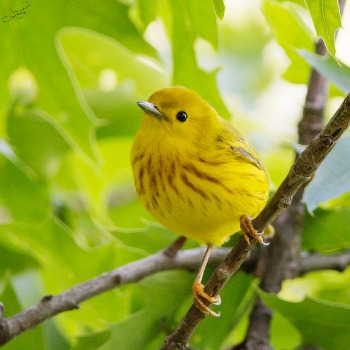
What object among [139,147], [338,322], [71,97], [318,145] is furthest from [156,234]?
[318,145]

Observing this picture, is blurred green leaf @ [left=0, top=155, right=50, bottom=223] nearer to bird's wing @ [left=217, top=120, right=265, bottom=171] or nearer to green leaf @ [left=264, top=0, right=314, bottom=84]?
bird's wing @ [left=217, top=120, right=265, bottom=171]

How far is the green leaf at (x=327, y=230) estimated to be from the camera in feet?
4.97

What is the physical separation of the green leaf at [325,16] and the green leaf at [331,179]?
0.29m

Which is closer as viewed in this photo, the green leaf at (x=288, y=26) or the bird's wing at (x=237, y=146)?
the bird's wing at (x=237, y=146)

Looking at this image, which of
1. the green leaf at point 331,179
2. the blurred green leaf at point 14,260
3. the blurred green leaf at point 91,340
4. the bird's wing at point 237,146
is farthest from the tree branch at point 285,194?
the blurred green leaf at point 14,260

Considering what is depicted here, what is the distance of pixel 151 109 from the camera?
1.50m

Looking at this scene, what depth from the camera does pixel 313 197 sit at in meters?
1.19

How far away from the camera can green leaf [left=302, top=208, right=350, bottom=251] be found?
1.51 metres

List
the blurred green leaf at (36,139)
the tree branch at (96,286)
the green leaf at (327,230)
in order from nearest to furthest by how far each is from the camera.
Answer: the tree branch at (96,286) < the green leaf at (327,230) < the blurred green leaf at (36,139)

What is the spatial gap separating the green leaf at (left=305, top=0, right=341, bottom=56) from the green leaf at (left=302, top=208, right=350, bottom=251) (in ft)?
1.98

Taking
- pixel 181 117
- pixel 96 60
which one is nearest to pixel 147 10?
pixel 181 117

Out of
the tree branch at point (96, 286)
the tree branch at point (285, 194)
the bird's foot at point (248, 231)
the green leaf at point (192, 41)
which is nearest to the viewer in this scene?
the tree branch at point (285, 194)

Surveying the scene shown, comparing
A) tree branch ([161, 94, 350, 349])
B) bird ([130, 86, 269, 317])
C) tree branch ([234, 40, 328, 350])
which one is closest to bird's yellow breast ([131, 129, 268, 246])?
bird ([130, 86, 269, 317])

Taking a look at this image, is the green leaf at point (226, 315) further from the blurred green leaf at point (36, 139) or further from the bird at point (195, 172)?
the blurred green leaf at point (36, 139)
